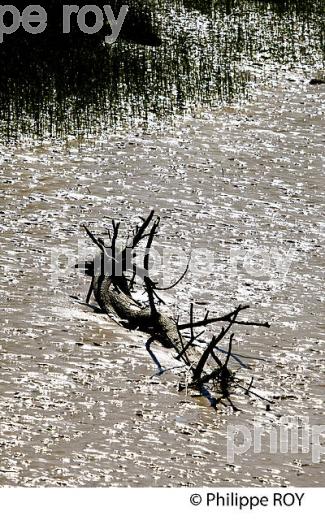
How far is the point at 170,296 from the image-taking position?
5895 millimetres

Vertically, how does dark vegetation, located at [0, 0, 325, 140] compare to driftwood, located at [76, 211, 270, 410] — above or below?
above

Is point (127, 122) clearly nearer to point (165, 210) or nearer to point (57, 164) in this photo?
point (57, 164)

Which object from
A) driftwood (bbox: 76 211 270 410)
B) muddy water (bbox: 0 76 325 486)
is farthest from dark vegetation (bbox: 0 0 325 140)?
driftwood (bbox: 76 211 270 410)

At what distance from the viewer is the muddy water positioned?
439cm

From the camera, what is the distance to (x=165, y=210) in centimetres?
708

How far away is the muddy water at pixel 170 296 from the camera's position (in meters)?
4.39

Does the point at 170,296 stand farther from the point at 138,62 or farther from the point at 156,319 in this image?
the point at 138,62

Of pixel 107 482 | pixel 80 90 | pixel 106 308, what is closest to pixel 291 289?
pixel 106 308

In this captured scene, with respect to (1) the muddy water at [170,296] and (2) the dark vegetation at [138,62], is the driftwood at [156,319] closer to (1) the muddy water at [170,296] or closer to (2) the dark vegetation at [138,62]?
(1) the muddy water at [170,296]

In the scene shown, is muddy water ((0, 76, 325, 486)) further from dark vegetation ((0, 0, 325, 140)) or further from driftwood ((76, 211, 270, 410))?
dark vegetation ((0, 0, 325, 140))

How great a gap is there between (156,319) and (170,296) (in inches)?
21.8

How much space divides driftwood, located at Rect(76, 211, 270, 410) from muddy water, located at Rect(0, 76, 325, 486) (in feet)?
0.26

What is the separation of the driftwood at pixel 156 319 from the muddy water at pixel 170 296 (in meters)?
0.08

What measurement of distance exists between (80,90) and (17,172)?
169 centimetres
